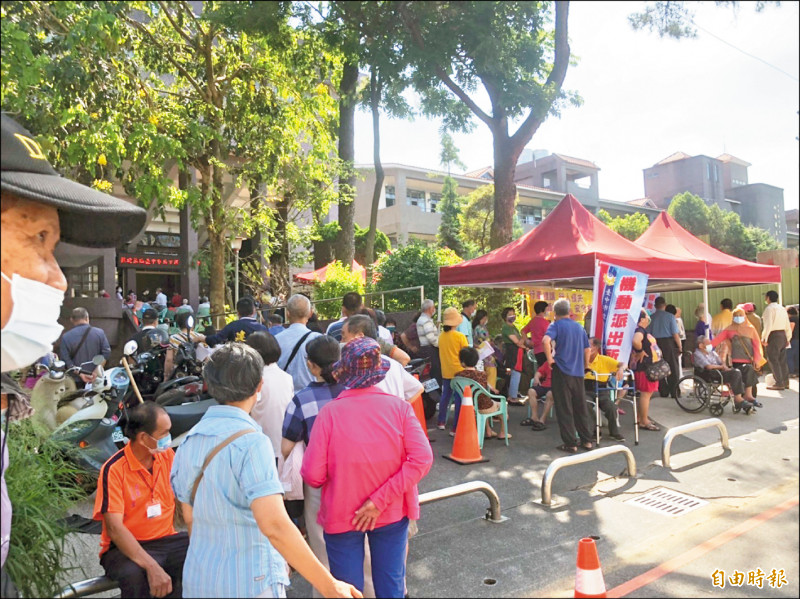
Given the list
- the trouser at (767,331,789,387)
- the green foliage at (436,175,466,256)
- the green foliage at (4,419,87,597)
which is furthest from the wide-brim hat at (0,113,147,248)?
the green foliage at (436,175,466,256)

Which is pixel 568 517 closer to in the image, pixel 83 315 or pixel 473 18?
pixel 473 18

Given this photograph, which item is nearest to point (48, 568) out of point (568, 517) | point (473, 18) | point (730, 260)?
point (473, 18)

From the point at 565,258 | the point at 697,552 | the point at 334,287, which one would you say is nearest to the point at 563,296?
the point at 565,258

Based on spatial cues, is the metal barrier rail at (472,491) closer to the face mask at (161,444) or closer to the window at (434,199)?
the face mask at (161,444)

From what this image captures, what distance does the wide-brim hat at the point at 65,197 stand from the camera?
1.35m

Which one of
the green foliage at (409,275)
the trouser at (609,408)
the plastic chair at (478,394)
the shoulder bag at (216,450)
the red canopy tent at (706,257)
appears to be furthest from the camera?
the green foliage at (409,275)

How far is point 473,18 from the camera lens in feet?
5.73

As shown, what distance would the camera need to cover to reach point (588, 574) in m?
2.66

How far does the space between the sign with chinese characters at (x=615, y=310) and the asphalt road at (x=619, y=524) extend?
122cm

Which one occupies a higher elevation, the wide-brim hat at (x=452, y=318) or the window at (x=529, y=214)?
the window at (x=529, y=214)

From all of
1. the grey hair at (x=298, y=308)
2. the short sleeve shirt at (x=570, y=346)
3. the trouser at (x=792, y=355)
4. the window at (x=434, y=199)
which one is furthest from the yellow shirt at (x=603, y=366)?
the window at (x=434, y=199)

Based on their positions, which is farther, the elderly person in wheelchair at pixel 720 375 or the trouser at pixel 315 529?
the elderly person in wheelchair at pixel 720 375

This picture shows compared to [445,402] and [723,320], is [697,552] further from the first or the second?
[723,320]

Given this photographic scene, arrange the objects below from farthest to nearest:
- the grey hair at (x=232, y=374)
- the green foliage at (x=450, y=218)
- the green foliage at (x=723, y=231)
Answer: the green foliage at (x=450, y=218)
the green foliage at (x=723, y=231)
the grey hair at (x=232, y=374)
